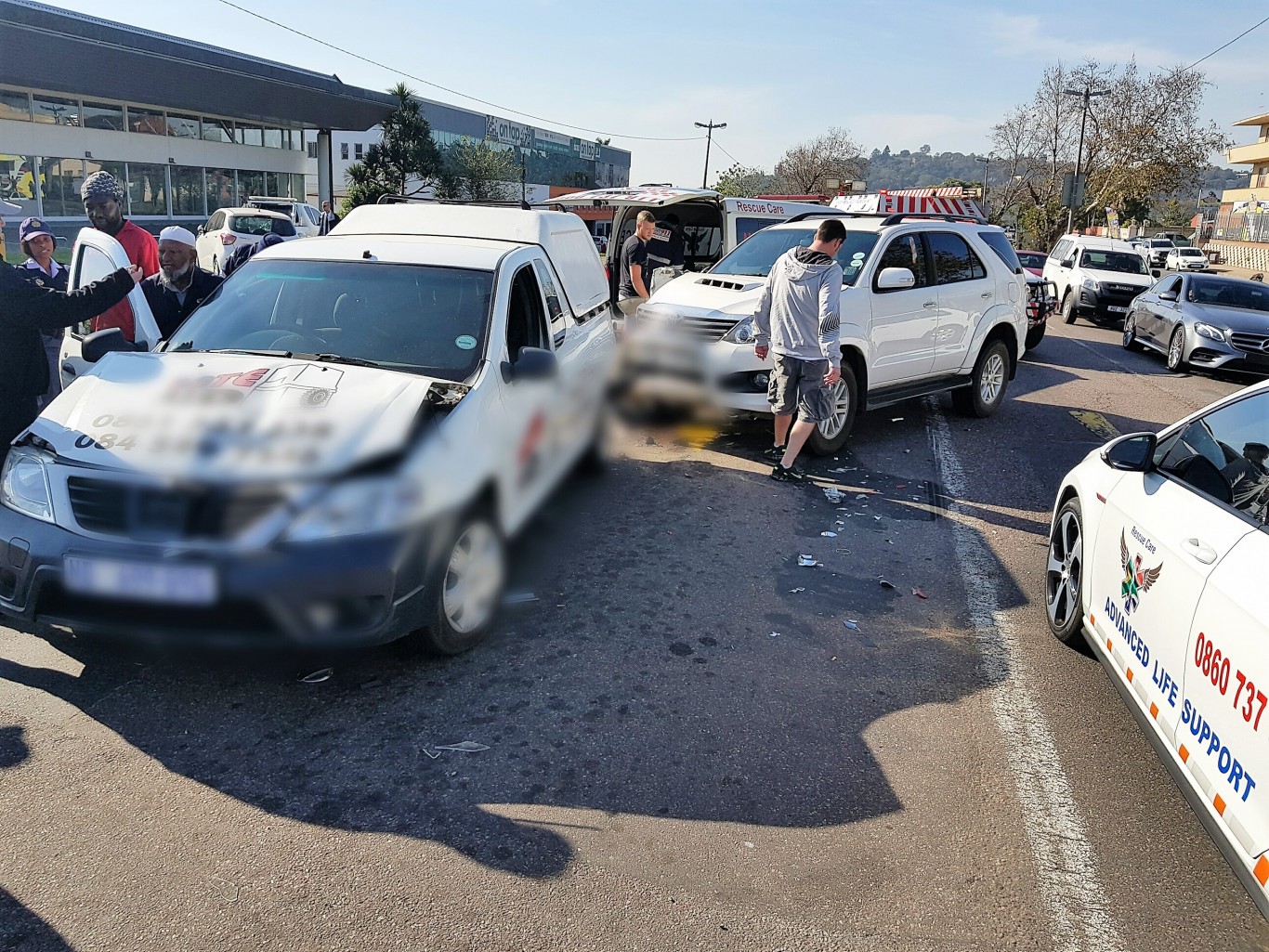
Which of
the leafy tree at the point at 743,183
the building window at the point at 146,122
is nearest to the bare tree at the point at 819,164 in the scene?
the leafy tree at the point at 743,183

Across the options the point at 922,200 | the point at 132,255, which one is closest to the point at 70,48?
the point at 922,200

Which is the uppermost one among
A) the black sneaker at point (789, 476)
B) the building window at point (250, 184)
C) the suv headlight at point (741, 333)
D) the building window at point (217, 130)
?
the building window at point (217, 130)

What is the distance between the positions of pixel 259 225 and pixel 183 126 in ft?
67.5

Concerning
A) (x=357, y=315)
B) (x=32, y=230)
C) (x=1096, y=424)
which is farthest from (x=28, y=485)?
(x=1096, y=424)

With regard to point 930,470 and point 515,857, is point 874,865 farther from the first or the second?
point 930,470

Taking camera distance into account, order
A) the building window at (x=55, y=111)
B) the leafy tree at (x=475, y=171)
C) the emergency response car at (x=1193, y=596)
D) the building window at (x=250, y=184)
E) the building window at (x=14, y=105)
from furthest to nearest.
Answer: the leafy tree at (x=475, y=171) → the building window at (x=250, y=184) → the building window at (x=55, y=111) → the building window at (x=14, y=105) → the emergency response car at (x=1193, y=596)

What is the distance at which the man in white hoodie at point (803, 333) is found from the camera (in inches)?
271

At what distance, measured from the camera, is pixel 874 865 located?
305 centimetres

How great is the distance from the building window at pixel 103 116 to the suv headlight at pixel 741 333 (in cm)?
3378

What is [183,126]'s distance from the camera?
37688 millimetres

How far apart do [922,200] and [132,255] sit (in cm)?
1290

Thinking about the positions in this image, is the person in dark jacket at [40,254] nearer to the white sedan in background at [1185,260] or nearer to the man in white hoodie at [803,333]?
the man in white hoodie at [803,333]

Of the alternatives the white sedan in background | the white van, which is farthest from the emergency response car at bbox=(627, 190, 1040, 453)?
the white sedan in background

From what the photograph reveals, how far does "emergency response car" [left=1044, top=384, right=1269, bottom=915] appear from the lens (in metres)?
2.66
